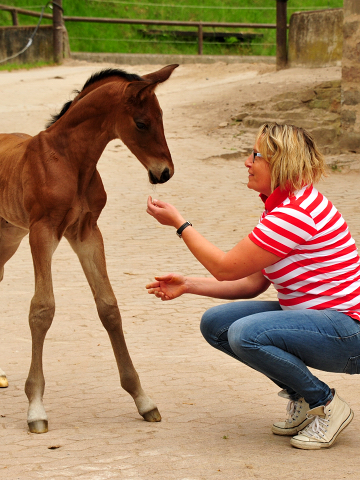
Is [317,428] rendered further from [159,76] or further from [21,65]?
[21,65]

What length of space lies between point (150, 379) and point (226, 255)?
53.2 inches

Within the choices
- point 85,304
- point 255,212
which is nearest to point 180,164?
point 255,212

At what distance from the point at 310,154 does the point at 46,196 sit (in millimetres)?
1360

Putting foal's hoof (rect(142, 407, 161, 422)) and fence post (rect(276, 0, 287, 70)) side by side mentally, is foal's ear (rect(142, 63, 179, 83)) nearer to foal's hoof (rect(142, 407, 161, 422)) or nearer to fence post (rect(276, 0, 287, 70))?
foal's hoof (rect(142, 407, 161, 422))

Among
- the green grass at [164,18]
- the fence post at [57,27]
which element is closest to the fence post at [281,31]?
the fence post at [57,27]

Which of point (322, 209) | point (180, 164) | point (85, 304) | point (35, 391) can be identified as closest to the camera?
point (322, 209)

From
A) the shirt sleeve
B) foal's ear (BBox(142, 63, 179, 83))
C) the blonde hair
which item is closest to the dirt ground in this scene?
the shirt sleeve

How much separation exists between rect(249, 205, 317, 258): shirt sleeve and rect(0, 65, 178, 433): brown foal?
0.66 m

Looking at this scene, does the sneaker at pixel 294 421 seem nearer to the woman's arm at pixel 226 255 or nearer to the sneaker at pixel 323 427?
the sneaker at pixel 323 427

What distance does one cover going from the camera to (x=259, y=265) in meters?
3.00

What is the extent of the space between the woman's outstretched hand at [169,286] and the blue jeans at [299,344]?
14.2 inches

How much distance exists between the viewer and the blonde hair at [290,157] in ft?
Answer: 9.96

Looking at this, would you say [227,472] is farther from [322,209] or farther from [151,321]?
[151,321]

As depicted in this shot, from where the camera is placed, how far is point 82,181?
12.0ft
